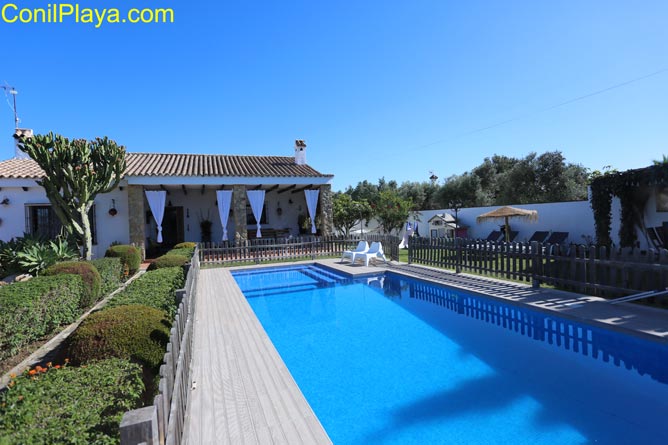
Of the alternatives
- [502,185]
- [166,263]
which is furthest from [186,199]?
[502,185]

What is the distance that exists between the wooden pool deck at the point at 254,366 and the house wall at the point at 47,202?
8.47 meters

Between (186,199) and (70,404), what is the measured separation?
17.0 meters

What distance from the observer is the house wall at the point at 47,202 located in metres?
13.6

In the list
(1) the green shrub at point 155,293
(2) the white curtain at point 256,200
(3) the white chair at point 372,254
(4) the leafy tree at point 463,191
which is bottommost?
(3) the white chair at point 372,254

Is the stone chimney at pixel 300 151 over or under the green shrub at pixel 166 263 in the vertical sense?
over

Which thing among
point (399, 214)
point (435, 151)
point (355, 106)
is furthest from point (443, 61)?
point (435, 151)

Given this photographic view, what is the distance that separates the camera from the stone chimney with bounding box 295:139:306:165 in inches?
766

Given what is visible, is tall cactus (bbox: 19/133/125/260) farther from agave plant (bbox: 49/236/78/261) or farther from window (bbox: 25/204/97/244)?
window (bbox: 25/204/97/244)

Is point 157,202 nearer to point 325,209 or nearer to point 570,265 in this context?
point 325,209

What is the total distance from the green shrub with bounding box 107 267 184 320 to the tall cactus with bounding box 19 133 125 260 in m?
4.72

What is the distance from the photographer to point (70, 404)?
2.25 metres

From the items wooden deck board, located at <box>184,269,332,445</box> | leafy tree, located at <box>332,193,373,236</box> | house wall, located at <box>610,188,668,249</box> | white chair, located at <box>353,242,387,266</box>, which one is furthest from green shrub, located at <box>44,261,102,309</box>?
house wall, located at <box>610,188,668,249</box>

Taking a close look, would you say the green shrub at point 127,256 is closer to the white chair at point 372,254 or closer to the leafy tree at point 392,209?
the white chair at point 372,254

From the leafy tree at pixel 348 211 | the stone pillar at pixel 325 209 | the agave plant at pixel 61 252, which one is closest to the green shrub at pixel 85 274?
the agave plant at pixel 61 252
